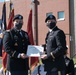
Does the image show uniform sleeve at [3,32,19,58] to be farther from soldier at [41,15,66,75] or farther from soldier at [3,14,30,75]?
soldier at [41,15,66,75]

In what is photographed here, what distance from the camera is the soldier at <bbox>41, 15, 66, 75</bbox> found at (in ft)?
19.7

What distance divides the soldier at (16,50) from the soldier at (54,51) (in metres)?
0.40

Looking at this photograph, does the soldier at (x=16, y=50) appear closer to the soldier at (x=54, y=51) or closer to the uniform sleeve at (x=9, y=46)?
the uniform sleeve at (x=9, y=46)

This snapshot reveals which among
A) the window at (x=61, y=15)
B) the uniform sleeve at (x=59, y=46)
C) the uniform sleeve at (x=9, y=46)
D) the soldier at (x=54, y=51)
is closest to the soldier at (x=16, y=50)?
the uniform sleeve at (x=9, y=46)

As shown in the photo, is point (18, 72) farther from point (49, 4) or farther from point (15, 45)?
point (49, 4)

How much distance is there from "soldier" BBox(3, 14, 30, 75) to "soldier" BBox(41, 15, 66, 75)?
402 millimetres

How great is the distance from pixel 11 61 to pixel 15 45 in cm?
32

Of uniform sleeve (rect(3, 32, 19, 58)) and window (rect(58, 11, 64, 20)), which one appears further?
window (rect(58, 11, 64, 20))

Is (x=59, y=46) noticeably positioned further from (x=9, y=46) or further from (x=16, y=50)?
(x=9, y=46)

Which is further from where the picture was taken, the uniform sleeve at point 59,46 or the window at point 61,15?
the window at point 61,15

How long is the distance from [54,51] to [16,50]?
2.39 feet

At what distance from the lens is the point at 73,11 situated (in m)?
36.0

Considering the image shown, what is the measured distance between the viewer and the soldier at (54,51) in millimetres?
6016

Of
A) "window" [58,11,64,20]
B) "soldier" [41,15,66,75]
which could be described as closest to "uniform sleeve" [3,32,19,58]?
"soldier" [41,15,66,75]
